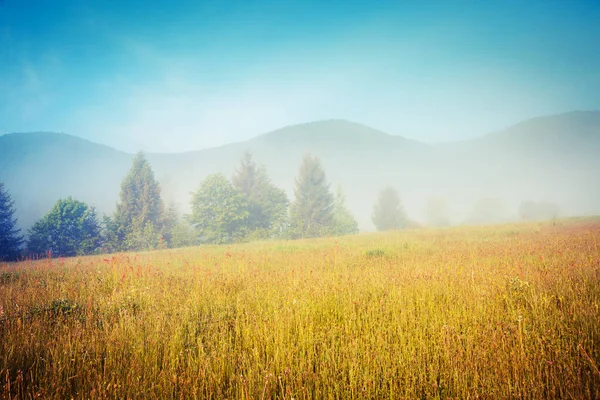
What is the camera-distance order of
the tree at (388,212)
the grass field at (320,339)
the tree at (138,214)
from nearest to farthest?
the grass field at (320,339) → the tree at (138,214) → the tree at (388,212)

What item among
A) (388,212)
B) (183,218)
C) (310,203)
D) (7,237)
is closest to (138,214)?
(183,218)

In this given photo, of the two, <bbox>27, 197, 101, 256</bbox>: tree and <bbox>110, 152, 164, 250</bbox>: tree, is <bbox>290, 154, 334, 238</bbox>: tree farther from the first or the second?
<bbox>27, 197, 101, 256</bbox>: tree

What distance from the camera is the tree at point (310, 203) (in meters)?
33.3

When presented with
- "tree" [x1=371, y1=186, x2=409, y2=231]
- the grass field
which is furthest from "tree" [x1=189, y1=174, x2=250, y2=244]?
"tree" [x1=371, y1=186, x2=409, y2=231]

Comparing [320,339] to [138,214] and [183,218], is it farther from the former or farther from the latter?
[138,214]

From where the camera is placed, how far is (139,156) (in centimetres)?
3059

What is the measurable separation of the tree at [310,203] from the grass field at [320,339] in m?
27.2

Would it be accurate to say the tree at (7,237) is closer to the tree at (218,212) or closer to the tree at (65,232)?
the tree at (65,232)

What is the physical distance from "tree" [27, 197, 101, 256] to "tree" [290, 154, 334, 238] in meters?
22.5

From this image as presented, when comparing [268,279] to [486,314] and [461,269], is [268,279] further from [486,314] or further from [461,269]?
[461,269]

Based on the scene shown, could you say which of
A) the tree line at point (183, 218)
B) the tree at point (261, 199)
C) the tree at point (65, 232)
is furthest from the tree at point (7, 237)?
the tree at point (261, 199)

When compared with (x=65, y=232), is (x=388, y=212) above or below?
below

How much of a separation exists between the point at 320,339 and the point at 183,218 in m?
31.7

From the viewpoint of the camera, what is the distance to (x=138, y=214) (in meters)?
29.2
